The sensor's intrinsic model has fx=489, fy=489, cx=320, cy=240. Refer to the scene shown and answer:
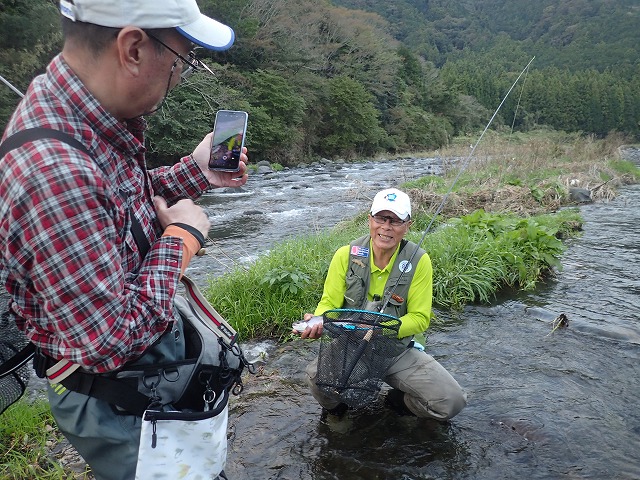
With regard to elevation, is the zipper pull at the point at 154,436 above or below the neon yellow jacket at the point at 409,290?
above

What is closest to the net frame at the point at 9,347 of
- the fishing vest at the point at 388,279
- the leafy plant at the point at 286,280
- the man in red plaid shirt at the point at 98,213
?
the man in red plaid shirt at the point at 98,213

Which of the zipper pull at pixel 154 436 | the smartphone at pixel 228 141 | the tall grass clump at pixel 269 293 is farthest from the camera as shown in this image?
the tall grass clump at pixel 269 293

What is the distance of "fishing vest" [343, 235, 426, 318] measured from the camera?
11.6ft

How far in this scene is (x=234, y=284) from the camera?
5.86 m

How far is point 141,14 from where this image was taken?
4.36 ft

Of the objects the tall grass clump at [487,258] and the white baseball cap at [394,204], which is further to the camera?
the tall grass clump at [487,258]

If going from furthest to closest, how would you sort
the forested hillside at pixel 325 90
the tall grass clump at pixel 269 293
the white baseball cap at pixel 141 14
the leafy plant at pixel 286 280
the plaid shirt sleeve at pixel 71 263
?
the forested hillside at pixel 325 90 → the leafy plant at pixel 286 280 → the tall grass clump at pixel 269 293 → the white baseball cap at pixel 141 14 → the plaid shirt sleeve at pixel 71 263

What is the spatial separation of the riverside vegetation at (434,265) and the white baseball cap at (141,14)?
109 inches

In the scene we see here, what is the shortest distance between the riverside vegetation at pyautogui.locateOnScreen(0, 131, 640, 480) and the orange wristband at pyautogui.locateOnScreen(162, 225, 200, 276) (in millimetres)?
2239

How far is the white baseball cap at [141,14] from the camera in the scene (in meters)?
1.30

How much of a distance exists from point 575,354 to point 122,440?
14.9 ft

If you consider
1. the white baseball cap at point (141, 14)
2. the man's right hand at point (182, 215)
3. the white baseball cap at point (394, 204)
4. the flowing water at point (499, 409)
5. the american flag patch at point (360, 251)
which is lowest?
the flowing water at point (499, 409)

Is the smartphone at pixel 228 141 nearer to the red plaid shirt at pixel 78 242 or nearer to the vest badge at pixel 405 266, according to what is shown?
the red plaid shirt at pixel 78 242

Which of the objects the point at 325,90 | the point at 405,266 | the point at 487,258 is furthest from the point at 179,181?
the point at 325,90
